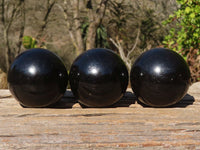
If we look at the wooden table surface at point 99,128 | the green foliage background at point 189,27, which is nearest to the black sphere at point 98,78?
the wooden table surface at point 99,128

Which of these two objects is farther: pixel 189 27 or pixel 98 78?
pixel 189 27

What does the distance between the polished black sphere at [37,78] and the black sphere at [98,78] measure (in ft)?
0.61

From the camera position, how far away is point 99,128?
197cm

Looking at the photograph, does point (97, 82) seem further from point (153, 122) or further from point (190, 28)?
point (190, 28)

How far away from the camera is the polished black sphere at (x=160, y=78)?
231cm

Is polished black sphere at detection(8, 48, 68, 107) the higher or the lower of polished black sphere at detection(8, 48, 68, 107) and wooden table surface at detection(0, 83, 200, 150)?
the higher

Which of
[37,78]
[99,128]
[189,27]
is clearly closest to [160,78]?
[99,128]

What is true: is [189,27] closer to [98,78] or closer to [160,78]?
[160,78]

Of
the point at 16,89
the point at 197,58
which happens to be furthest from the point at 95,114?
the point at 197,58

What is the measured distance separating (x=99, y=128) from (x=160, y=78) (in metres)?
0.83

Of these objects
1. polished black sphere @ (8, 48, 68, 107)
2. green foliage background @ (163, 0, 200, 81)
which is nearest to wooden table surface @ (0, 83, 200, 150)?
polished black sphere @ (8, 48, 68, 107)

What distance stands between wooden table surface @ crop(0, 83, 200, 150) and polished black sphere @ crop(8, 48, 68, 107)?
0.14 m

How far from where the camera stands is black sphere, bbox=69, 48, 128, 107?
7.51 feet

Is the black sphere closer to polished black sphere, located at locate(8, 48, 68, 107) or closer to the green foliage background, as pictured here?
polished black sphere, located at locate(8, 48, 68, 107)
